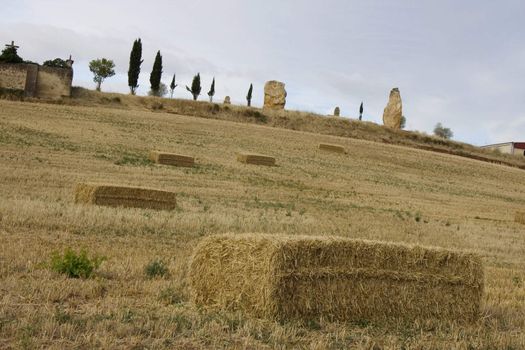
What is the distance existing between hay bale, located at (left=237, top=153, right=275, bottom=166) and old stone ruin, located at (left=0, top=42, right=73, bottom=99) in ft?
87.7

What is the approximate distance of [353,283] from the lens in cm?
777

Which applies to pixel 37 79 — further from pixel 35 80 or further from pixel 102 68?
pixel 102 68

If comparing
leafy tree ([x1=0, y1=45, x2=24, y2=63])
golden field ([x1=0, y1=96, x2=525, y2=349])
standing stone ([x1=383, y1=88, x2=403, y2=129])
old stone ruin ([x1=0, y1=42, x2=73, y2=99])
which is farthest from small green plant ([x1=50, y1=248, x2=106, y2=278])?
standing stone ([x1=383, y1=88, x2=403, y2=129])

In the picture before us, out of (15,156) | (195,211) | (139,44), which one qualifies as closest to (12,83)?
(139,44)

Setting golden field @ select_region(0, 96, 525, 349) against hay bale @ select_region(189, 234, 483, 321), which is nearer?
golden field @ select_region(0, 96, 525, 349)

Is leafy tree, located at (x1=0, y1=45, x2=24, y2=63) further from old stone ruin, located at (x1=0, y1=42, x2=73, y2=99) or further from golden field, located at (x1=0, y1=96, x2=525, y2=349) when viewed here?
golden field, located at (x1=0, y1=96, x2=525, y2=349)

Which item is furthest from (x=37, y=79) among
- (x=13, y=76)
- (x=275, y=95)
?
(x=275, y=95)

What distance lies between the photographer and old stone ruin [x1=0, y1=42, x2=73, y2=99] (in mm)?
55219

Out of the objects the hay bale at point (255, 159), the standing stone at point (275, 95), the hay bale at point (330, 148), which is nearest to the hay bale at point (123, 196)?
the hay bale at point (255, 159)

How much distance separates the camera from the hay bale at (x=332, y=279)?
24.0ft

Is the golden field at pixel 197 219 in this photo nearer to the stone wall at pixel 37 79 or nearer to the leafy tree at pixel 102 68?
the stone wall at pixel 37 79

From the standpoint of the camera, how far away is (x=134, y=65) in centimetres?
7162

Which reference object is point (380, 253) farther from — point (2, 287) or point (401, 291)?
point (2, 287)

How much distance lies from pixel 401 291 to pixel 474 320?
115 cm
